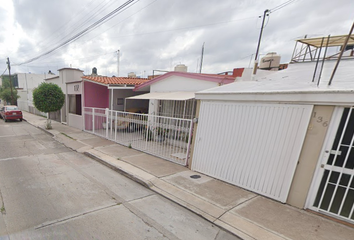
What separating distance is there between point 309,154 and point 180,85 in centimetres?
538

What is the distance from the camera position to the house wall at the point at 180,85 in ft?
21.4

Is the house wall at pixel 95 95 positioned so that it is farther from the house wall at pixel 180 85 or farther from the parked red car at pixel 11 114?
the parked red car at pixel 11 114

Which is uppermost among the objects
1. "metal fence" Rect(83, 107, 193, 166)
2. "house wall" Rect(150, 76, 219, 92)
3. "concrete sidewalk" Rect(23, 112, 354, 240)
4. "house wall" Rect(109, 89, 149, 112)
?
"house wall" Rect(150, 76, 219, 92)

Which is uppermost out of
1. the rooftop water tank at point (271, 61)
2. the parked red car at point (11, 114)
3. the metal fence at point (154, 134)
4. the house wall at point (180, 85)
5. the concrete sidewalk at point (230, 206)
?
the rooftop water tank at point (271, 61)

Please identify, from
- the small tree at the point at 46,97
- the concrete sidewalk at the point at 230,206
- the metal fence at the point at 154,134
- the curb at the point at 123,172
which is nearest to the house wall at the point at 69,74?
the small tree at the point at 46,97

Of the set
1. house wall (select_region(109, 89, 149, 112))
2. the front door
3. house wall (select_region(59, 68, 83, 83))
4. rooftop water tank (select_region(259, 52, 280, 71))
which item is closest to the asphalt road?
the front door

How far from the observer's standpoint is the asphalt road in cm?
264

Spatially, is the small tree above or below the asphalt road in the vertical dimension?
above

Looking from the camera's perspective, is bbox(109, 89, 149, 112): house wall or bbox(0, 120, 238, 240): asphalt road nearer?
bbox(0, 120, 238, 240): asphalt road

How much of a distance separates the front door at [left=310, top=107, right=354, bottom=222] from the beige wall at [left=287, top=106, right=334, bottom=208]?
0.41 ft

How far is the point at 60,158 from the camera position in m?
5.98

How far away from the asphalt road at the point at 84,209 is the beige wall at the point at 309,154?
1.78m

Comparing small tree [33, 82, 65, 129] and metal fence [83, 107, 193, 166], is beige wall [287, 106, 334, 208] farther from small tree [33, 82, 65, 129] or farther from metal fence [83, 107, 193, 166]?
small tree [33, 82, 65, 129]

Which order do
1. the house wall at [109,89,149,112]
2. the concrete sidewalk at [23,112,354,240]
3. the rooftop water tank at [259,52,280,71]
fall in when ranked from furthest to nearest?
the house wall at [109,89,149,112] → the rooftop water tank at [259,52,280,71] → the concrete sidewalk at [23,112,354,240]
